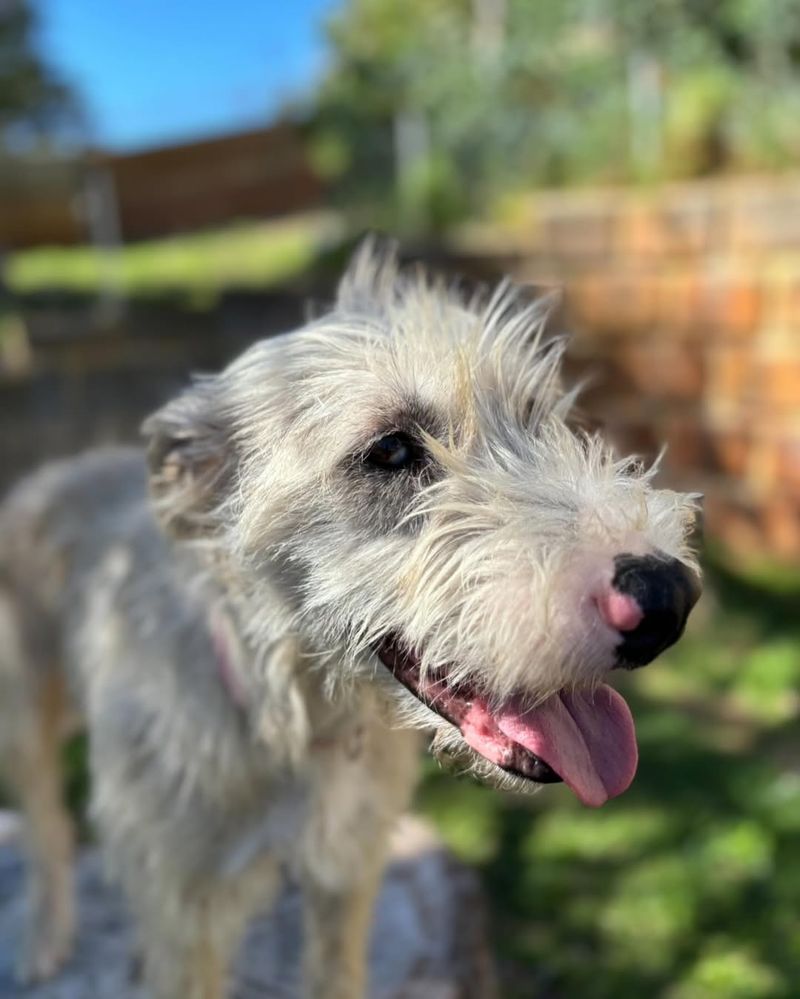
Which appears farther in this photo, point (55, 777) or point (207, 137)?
point (207, 137)

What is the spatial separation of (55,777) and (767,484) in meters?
4.85

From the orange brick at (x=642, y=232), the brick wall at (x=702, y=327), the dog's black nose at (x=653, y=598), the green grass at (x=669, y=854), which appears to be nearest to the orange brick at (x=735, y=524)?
the brick wall at (x=702, y=327)

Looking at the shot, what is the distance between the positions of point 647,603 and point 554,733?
355 mm

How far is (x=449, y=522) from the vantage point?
68.6 inches

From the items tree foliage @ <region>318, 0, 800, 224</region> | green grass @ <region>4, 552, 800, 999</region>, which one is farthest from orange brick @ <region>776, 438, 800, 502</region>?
tree foliage @ <region>318, 0, 800, 224</region>

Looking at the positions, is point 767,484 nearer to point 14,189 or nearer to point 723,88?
point 723,88

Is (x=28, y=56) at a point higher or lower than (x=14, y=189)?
higher

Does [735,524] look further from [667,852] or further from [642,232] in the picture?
[667,852]

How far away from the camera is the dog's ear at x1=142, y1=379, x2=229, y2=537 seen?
2.13m

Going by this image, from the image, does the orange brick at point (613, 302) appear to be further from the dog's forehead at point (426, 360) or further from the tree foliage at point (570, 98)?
the dog's forehead at point (426, 360)

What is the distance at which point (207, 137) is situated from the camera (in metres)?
8.98

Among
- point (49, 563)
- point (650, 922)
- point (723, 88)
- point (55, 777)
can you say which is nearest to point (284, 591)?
point (49, 563)

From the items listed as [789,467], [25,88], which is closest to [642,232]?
[789,467]

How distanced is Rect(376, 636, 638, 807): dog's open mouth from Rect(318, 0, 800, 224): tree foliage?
21.4ft
